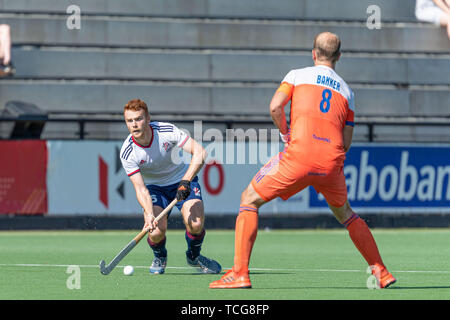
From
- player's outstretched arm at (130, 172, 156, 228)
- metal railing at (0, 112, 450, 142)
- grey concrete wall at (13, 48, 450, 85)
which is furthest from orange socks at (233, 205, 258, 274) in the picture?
grey concrete wall at (13, 48, 450, 85)

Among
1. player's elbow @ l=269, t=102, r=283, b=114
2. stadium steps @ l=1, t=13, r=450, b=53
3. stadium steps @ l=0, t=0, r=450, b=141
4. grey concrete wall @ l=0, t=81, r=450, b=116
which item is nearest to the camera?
player's elbow @ l=269, t=102, r=283, b=114

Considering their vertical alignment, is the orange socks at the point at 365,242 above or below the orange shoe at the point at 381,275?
above

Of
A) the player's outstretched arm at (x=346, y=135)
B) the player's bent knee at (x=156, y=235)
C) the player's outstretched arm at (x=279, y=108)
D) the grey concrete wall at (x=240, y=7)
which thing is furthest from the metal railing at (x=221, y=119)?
the player's outstretched arm at (x=279, y=108)

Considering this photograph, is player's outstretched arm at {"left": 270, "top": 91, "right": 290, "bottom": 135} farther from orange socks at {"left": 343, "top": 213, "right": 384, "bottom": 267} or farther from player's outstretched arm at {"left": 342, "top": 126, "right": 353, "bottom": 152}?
orange socks at {"left": 343, "top": 213, "right": 384, "bottom": 267}

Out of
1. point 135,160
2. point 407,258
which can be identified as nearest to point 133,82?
point 407,258

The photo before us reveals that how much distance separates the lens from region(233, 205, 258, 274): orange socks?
732cm

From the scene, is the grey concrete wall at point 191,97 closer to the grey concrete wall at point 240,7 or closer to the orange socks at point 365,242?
the grey concrete wall at point 240,7

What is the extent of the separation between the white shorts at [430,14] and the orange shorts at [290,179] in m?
14.3

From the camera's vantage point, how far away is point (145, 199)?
8.66 meters

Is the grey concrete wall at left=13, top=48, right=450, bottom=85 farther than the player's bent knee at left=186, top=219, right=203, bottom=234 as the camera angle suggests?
Yes

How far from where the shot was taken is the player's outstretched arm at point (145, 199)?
337 inches

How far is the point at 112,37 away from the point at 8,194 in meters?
5.71

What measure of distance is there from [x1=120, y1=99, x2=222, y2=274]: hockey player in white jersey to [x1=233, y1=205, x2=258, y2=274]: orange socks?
1274 mm

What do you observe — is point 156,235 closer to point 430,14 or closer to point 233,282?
point 233,282
